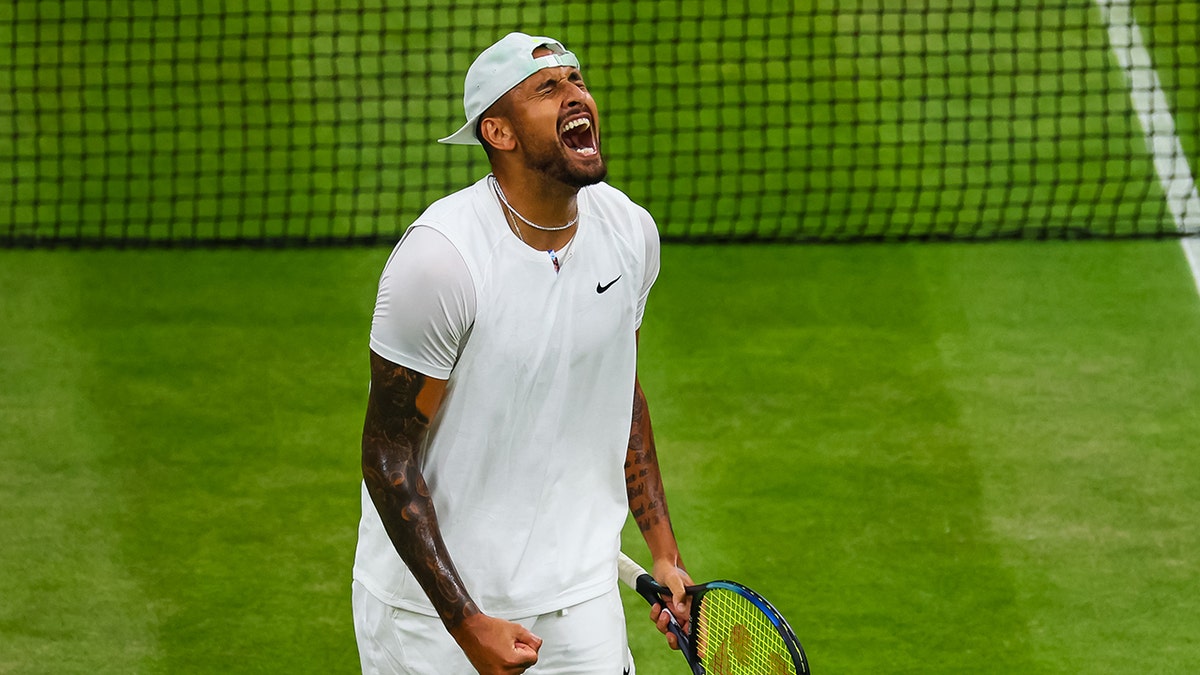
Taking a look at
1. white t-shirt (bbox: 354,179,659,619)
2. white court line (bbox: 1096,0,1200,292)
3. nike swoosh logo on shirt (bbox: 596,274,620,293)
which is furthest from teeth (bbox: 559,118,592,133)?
white court line (bbox: 1096,0,1200,292)

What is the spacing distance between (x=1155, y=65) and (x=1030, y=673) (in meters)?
6.06

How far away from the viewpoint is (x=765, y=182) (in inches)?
363

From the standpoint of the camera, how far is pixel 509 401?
3.60m

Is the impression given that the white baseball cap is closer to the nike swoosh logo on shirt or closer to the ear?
the ear

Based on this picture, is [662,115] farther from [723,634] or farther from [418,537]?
[418,537]

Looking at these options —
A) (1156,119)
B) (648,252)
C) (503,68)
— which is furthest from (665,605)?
(1156,119)

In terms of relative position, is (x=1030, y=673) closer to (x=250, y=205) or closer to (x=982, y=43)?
(x=250, y=205)

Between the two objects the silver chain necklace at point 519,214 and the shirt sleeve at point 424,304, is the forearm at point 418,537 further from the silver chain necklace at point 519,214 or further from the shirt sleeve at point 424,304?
→ the silver chain necklace at point 519,214

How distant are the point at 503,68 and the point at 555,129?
0.18 meters

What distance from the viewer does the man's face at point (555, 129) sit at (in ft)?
11.6

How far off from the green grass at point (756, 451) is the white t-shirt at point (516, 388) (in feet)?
6.05

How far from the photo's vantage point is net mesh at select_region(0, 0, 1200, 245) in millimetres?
8992

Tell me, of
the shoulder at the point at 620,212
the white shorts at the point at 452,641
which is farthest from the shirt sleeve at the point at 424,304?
the white shorts at the point at 452,641

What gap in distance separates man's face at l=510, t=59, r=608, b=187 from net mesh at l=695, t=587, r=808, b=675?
109cm
